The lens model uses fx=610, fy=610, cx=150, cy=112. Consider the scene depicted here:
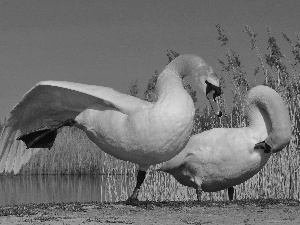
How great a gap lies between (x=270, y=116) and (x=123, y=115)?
2679 millimetres

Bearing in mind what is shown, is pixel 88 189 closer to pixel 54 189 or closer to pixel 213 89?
pixel 54 189

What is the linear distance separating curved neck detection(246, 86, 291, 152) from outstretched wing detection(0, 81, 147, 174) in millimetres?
2369

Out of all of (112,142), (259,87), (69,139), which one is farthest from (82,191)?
(112,142)

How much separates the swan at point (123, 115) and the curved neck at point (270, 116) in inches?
69.0

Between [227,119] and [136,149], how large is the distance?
18.5 feet

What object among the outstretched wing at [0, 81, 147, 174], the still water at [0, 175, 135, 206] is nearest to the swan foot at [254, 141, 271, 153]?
the outstretched wing at [0, 81, 147, 174]

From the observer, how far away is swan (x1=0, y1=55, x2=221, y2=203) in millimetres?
6188

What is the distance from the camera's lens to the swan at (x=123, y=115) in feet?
20.3

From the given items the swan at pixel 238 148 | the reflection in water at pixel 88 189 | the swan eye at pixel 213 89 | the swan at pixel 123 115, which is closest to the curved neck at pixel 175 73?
the swan at pixel 123 115

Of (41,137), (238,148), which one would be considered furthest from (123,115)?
(238,148)

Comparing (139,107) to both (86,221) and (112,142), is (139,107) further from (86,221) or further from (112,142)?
(86,221)

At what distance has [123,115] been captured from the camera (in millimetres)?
6398

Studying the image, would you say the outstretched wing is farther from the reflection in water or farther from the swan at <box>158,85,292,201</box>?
the reflection in water

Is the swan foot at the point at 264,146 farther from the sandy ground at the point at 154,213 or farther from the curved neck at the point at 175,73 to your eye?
the curved neck at the point at 175,73
